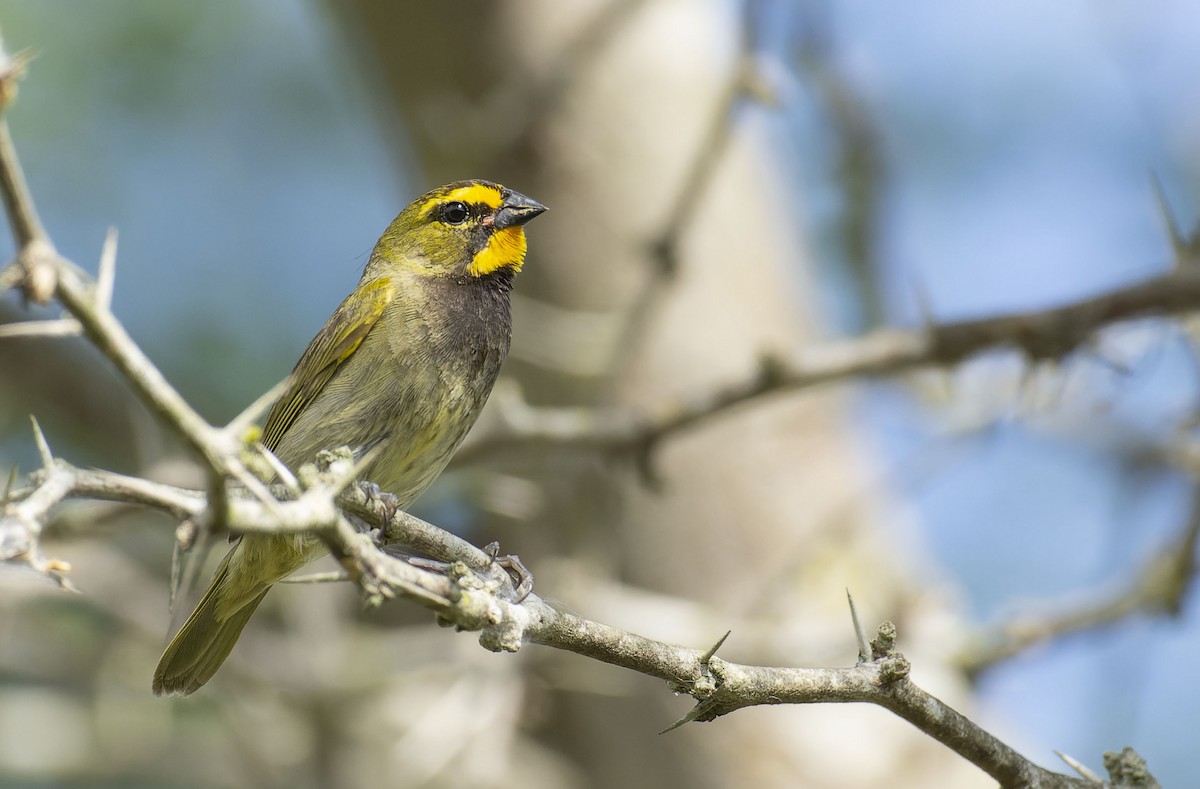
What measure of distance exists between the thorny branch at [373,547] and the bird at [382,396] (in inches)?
55.4

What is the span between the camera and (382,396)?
161 inches

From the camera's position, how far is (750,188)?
24.7 feet

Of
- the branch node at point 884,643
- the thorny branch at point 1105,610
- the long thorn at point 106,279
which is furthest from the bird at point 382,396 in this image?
the thorny branch at point 1105,610

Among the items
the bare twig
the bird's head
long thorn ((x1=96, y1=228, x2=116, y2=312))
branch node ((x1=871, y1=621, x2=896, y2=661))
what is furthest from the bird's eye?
branch node ((x1=871, y1=621, x2=896, y2=661))

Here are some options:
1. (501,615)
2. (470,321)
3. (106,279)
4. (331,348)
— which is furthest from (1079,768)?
(331,348)

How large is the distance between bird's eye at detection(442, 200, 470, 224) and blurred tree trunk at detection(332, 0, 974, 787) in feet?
3.01

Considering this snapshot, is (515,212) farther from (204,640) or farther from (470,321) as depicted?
(204,640)

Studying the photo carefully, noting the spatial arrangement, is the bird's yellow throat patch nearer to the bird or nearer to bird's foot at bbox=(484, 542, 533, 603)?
the bird

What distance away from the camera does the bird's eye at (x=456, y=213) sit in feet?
16.4

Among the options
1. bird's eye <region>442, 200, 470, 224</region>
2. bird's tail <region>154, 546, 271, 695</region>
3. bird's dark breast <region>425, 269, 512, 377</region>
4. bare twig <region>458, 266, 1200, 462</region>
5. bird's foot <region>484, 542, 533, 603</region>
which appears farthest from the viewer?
bird's eye <region>442, 200, 470, 224</region>

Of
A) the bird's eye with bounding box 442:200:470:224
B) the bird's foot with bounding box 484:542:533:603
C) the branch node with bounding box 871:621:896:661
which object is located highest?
the bird's eye with bounding box 442:200:470:224

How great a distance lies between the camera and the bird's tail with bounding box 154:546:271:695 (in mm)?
3996

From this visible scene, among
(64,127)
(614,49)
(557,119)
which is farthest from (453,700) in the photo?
(64,127)

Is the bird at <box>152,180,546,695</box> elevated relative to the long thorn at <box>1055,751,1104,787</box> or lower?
elevated
